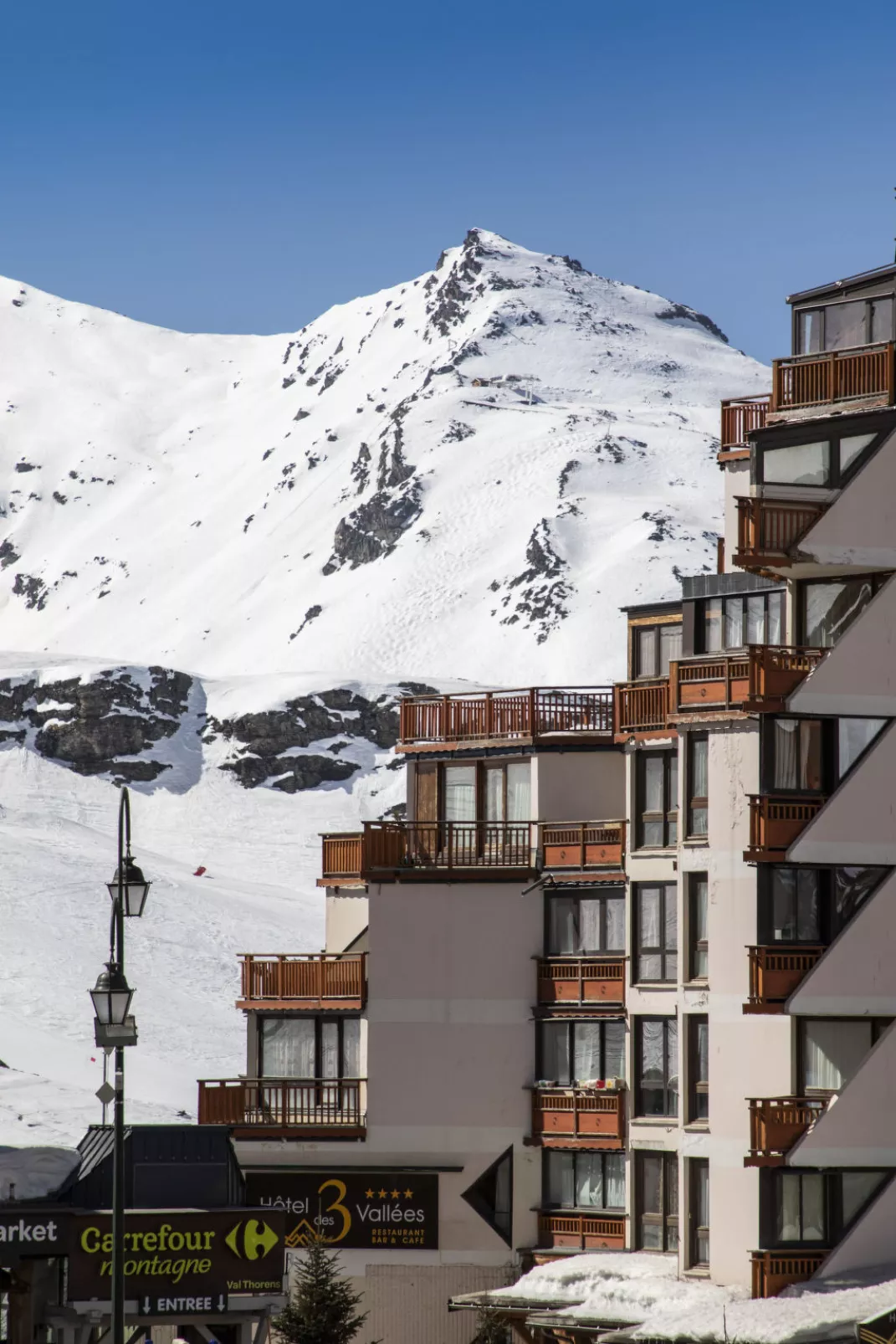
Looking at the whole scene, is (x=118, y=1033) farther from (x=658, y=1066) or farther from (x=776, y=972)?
(x=658, y=1066)

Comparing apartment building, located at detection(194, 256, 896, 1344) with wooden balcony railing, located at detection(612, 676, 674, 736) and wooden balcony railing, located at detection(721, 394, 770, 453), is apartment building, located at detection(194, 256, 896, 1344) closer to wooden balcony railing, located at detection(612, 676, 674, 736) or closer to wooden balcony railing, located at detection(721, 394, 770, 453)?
wooden balcony railing, located at detection(612, 676, 674, 736)

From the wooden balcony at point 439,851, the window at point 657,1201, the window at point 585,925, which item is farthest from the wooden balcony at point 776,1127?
the wooden balcony at point 439,851

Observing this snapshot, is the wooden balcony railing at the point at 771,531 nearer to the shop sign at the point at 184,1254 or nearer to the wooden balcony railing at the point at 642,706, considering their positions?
the wooden balcony railing at the point at 642,706

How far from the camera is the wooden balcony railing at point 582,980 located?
44250mm

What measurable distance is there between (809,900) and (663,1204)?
679 centimetres

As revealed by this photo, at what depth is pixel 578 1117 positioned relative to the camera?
1742 inches

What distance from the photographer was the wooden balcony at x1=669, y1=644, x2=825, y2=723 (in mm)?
38969

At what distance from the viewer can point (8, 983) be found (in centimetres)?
11544

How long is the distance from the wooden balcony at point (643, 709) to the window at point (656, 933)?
2644 mm

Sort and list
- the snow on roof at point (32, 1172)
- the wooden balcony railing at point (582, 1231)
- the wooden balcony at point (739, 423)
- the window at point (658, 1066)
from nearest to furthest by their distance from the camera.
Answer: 1. the snow on roof at point (32, 1172)
2. the wooden balcony at point (739, 423)
3. the window at point (658, 1066)
4. the wooden balcony railing at point (582, 1231)

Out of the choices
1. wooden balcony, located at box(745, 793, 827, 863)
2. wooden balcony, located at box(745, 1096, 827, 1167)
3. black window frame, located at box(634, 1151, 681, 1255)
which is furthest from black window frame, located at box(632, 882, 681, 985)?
wooden balcony, located at box(745, 1096, 827, 1167)

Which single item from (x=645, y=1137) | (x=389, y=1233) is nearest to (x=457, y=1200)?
(x=389, y=1233)

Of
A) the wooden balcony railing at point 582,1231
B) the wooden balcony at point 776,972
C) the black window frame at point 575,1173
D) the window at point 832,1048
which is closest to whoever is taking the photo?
the wooden balcony at point 776,972

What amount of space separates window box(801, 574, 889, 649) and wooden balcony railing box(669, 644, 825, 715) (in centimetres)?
56
